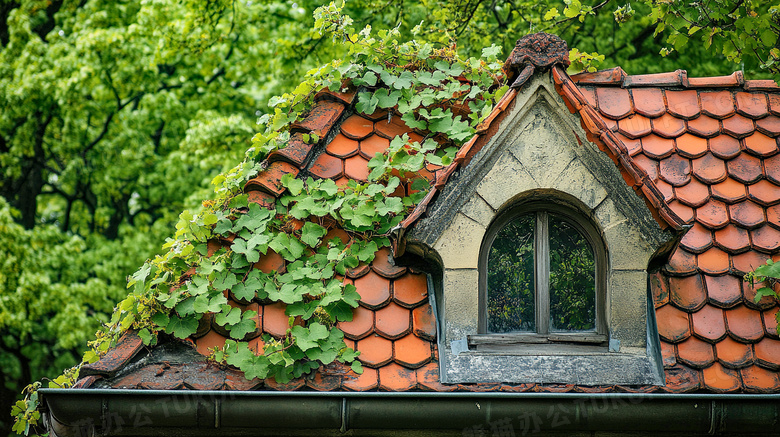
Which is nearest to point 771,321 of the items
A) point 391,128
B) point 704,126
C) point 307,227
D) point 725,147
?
point 725,147

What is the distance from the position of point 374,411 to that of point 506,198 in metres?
1.28

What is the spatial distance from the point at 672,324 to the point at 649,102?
154cm

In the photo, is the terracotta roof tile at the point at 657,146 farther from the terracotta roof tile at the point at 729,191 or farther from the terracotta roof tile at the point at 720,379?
the terracotta roof tile at the point at 720,379

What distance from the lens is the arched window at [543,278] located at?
11.7 ft

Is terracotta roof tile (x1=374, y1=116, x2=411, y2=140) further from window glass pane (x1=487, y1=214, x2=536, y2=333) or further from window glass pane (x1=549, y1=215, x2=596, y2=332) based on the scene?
window glass pane (x1=549, y1=215, x2=596, y2=332)

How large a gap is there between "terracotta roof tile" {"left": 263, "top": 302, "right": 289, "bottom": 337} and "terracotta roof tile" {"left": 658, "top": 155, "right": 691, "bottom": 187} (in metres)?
2.41

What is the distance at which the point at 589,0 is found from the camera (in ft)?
28.6

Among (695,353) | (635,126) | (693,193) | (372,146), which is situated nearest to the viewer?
(695,353)

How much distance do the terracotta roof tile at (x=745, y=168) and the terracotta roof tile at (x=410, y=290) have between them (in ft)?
6.63

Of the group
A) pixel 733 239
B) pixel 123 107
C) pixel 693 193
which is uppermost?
pixel 123 107

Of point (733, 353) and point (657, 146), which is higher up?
point (657, 146)

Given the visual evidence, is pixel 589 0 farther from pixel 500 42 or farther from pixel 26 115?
pixel 26 115

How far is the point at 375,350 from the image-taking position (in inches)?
137

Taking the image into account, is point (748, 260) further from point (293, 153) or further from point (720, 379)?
point (293, 153)
